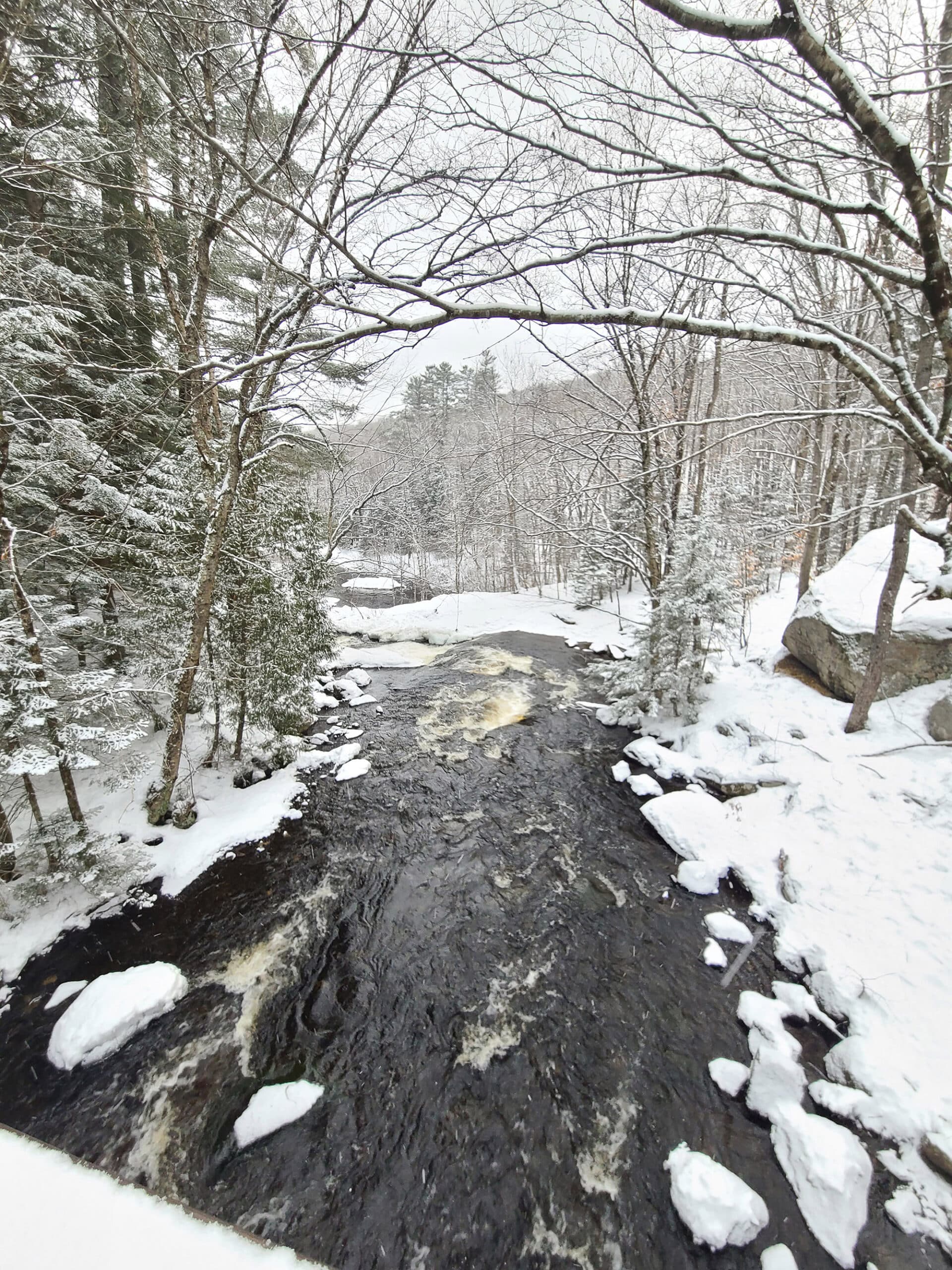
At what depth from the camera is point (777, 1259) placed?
2330 millimetres

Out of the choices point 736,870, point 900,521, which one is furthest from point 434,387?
point 736,870

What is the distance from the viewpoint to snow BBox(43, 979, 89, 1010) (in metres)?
3.59

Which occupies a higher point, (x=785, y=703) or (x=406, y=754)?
(x=785, y=703)

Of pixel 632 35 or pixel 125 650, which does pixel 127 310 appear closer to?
pixel 125 650

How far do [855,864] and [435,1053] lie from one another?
166 inches

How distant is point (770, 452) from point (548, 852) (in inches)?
179

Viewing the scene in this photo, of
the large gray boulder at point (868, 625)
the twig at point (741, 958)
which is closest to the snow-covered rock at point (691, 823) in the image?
the twig at point (741, 958)

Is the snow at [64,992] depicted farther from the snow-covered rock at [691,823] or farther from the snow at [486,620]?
the snow at [486,620]

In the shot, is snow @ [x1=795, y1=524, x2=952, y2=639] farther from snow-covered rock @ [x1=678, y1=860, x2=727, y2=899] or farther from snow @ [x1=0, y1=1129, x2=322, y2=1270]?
snow @ [x1=0, y1=1129, x2=322, y2=1270]

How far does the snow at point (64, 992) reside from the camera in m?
3.59

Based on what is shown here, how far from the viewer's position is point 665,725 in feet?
25.4

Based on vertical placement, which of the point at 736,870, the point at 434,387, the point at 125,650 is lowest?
the point at 736,870

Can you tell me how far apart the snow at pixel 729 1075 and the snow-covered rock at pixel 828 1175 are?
25 centimetres

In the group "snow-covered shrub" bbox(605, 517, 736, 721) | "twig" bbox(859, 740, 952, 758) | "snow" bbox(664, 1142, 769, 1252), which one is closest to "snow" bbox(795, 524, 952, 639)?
"snow-covered shrub" bbox(605, 517, 736, 721)
